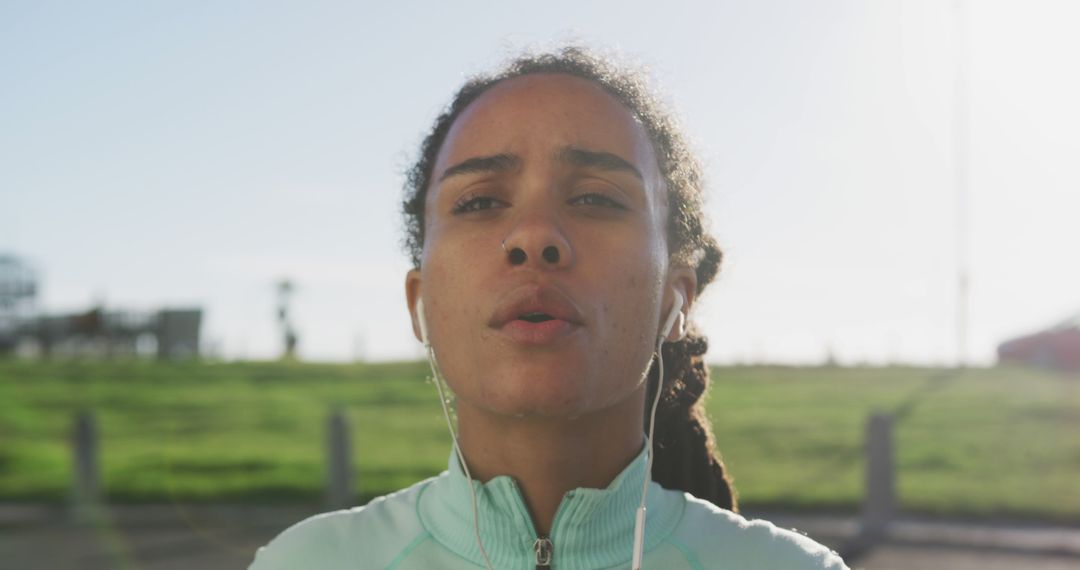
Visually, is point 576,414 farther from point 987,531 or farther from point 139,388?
→ point 139,388

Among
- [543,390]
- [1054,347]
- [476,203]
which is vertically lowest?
[1054,347]

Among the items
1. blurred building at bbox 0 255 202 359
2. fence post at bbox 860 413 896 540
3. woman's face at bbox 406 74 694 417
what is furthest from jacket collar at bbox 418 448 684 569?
blurred building at bbox 0 255 202 359

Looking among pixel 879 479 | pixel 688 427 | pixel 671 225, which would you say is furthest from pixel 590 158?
pixel 879 479

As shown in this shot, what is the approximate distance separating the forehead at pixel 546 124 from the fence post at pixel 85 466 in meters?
12.1

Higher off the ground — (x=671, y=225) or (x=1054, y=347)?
(x=671, y=225)

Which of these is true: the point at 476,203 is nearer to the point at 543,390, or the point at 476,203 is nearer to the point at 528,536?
the point at 543,390

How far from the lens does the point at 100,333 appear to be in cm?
3784

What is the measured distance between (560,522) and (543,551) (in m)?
0.06

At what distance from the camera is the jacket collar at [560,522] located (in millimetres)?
2023

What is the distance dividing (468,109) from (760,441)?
15497mm

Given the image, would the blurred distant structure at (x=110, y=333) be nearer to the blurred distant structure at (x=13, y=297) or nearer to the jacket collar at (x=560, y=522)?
the blurred distant structure at (x=13, y=297)

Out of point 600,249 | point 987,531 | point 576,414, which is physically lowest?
point 987,531

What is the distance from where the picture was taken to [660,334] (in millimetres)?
2230

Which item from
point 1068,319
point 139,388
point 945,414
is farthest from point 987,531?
point 139,388
